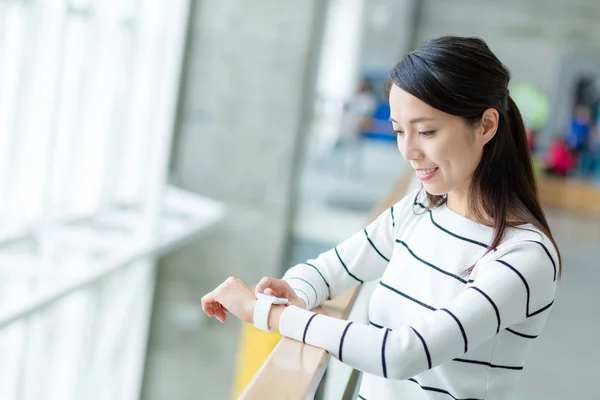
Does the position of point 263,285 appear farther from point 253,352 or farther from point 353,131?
point 353,131

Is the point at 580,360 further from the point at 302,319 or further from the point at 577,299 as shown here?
the point at 302,319

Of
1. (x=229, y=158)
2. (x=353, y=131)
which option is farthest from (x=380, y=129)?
(x=229, y=158)

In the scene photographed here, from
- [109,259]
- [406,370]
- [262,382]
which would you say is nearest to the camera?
[262,382]

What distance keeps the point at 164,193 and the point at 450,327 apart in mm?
5467

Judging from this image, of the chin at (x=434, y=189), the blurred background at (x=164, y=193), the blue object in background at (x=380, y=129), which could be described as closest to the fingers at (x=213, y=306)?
the chin at (x=434, y=189)

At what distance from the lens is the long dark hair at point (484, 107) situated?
1586 millimetres

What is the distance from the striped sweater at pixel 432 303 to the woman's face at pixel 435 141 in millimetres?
108

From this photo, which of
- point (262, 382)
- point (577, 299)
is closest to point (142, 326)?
point (577, 299)

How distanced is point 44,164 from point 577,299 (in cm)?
454

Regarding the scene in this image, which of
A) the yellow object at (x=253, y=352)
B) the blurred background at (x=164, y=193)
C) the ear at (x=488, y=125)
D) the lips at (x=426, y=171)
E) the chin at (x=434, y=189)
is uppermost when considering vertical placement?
the ear at (x=488, y=125)

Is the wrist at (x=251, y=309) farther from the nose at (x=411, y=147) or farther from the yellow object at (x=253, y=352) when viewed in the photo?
the yellow object at (x=253, y=352)

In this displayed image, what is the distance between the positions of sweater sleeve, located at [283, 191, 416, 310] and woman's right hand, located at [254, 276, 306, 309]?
0.09 metres

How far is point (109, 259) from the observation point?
510 centimetres

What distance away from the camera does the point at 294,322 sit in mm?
1540
